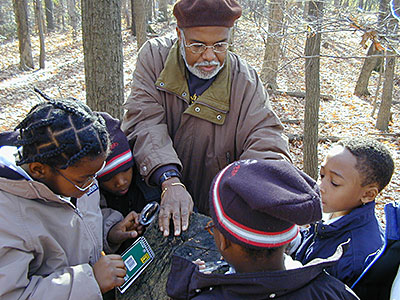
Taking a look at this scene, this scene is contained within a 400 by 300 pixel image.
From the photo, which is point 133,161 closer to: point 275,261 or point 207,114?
point 207,114

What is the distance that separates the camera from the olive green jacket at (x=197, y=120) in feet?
7.91

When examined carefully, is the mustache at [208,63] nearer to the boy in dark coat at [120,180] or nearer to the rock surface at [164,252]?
the boy in dark coat at [120,180]

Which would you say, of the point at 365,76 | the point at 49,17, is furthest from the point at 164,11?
the point at 365,76

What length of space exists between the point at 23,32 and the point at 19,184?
14.8 m

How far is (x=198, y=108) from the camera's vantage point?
2.45 metres

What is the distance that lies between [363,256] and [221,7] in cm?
181

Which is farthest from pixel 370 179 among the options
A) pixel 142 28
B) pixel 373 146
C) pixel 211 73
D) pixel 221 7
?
pixel 142 28

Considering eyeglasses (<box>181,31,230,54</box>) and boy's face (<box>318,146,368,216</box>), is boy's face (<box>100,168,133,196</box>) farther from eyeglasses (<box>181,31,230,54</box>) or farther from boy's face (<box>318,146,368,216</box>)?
boy's face (<box>318,146,368,216</box>)

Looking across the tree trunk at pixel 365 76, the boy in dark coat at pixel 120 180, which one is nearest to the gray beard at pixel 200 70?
the boy in dark coat at pixel 120 180

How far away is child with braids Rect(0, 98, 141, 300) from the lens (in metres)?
1.46

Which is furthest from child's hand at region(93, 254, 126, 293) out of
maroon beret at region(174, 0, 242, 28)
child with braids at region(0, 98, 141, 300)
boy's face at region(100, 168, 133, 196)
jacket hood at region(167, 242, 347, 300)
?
maroon beret at region(174, 0, 242, 28)

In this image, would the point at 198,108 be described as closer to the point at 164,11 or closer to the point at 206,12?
the point at 206,12

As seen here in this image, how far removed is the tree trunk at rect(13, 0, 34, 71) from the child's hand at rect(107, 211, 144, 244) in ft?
47.1

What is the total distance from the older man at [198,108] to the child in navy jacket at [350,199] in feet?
1.23
